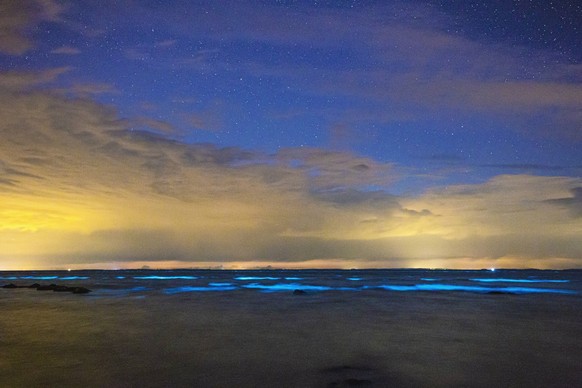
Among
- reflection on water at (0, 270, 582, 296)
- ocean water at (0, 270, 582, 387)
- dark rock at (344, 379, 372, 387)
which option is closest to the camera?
dark rock at (344, 379, 372, 387)

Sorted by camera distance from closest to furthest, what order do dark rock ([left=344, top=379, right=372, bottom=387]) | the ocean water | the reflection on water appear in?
dark rock ([left=344, top=379, right=372, bottom=387]), the ocean water, the reflection on water

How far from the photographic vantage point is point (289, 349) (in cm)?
1578

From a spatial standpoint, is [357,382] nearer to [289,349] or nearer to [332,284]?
[289,349]

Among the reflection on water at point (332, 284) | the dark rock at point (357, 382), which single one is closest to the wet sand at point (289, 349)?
the dark rock at point (357, 382)

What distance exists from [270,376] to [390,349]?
5.55 meters

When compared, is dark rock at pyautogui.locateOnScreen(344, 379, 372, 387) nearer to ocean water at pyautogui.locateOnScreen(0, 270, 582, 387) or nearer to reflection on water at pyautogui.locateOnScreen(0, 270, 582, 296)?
ocean water at pyautogui.locateOnScreen(0, 270, 582, 387)

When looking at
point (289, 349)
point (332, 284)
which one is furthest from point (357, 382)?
point (332, 284)

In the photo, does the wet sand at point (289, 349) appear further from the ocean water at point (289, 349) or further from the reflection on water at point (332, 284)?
the reflection on water at point (332, 284)

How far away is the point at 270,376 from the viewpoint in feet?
39.2

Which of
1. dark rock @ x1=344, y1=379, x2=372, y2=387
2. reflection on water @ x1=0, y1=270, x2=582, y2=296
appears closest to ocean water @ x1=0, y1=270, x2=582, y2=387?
dark rock @ x1=344, y1=379, x2=372, y2=387

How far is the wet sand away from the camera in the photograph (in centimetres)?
1155

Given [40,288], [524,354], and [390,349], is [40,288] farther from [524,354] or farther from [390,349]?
[524,354]

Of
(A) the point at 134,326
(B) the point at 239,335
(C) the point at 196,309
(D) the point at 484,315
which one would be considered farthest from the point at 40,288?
(D) the point at 484,315

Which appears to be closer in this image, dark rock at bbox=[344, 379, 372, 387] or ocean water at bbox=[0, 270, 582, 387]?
dark rock at bbox=[344, 379, 372, 387]
